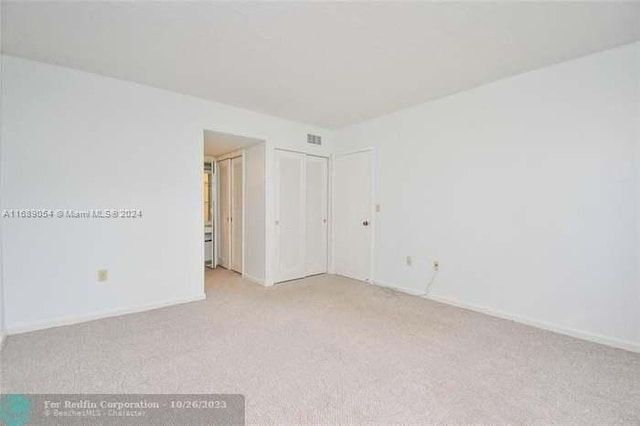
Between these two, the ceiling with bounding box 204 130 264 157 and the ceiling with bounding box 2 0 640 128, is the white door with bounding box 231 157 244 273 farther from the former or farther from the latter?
the ceiling with bounding box 2 0 640 128

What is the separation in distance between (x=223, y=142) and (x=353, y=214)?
2.22 meters

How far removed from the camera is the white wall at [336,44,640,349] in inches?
Answer: 96.2

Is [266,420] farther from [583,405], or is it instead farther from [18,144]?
[18,144]

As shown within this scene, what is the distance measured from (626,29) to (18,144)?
4.94 m

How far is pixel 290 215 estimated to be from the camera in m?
4.55

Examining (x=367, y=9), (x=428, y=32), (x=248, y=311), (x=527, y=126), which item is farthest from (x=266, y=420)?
(x=527, y=126)

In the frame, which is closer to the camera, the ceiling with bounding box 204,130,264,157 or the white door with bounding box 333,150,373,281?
the ceiling with bounding box 204,130,264,157

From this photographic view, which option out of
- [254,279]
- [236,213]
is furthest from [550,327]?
[236,213]

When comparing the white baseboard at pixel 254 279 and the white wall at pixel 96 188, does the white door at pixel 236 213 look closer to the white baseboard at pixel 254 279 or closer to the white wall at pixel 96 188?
the white baseboard at pixel 254 279

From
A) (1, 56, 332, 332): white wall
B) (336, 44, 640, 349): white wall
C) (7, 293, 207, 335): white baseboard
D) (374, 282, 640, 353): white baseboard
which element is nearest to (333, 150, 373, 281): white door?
(336, 44, 640, 349): white wall

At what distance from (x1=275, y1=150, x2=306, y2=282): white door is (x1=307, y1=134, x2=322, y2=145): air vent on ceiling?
Answer: 0.30 m

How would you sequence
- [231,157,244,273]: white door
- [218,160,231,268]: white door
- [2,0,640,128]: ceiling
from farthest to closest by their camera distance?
[218,160,231,268]: white door
[231,157,244,273]: white door
[2,0,640,128]: ceiling

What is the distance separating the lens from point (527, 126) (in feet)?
9.52

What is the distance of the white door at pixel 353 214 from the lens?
177 inches
